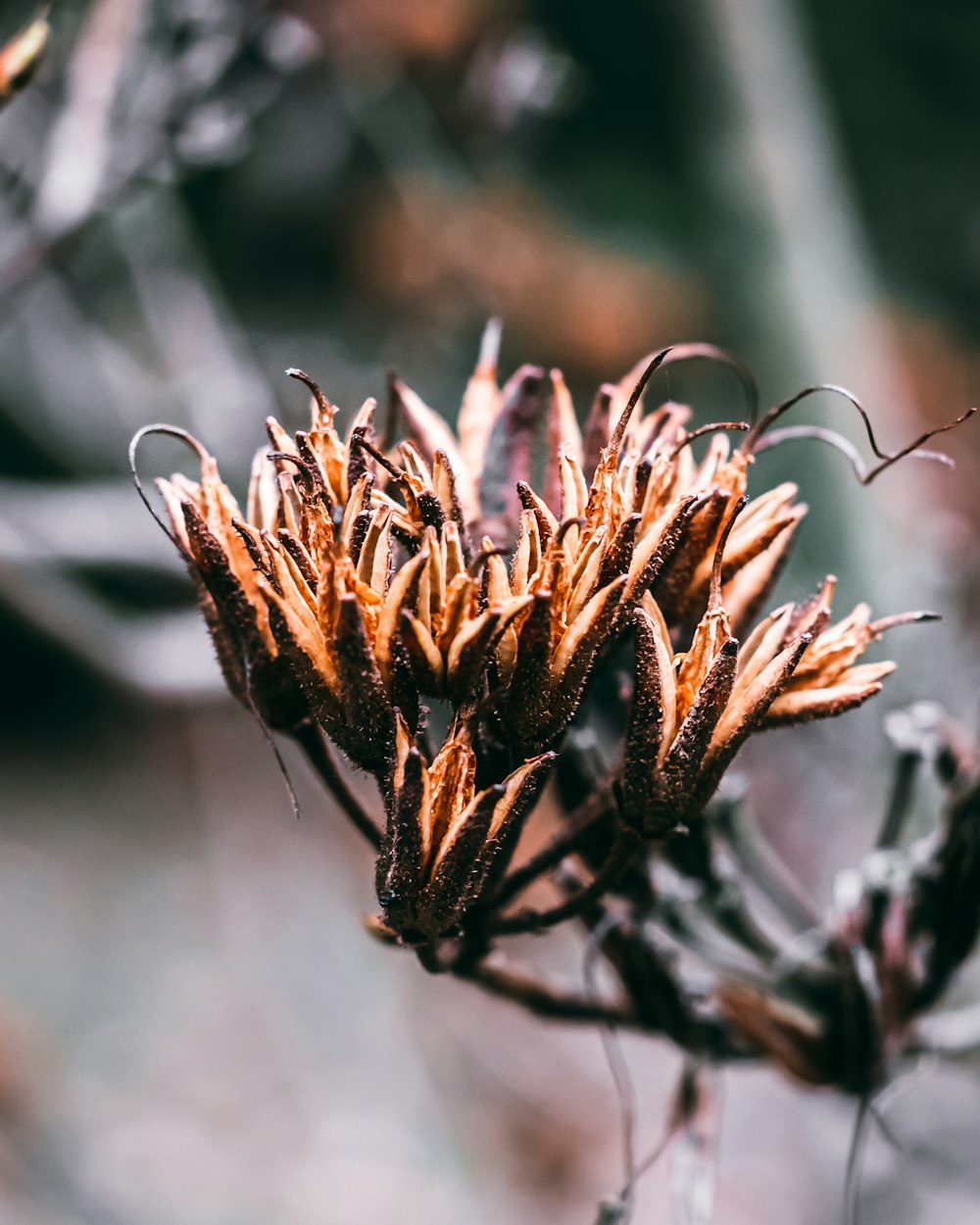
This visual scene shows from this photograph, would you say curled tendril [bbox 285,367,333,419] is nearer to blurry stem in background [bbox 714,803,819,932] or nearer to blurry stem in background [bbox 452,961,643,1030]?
blurry stem in background [bbox 452,961,643,1030]

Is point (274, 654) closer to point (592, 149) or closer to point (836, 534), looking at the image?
point (836, 534)

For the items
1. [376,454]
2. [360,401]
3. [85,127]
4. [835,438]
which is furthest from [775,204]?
[376,454]

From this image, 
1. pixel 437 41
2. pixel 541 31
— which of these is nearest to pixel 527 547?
pixel 437 41

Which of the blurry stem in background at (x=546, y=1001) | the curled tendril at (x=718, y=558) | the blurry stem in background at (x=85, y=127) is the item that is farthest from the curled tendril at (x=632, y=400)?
the blurry stem in background at (x=85, y=127)

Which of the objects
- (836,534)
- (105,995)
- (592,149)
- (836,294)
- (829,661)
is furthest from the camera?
(105,995)

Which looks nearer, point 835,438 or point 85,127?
point 835,438

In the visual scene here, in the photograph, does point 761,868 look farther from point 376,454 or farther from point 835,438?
point 376,454

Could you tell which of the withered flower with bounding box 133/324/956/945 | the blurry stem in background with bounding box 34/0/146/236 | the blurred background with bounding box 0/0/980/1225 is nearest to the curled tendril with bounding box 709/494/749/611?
the withered flower with bounding box 133/324/956/945
